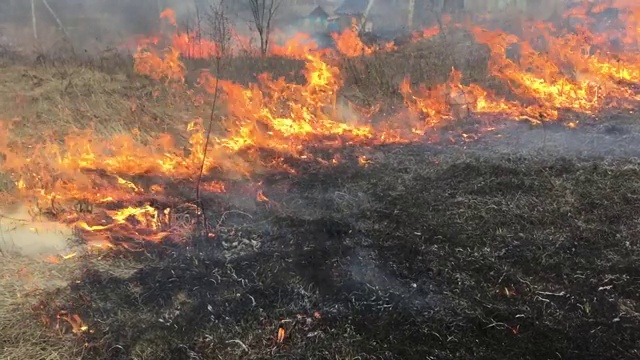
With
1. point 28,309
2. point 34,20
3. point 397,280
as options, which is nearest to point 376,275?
point 397,280

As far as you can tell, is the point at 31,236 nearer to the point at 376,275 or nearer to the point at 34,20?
the point at 376,275

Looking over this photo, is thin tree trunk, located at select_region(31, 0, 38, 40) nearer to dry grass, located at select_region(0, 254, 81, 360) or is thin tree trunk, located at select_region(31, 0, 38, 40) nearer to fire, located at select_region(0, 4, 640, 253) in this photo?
fire, located at select_region(0, 4, 640, 253)

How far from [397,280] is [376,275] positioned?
0.21 m

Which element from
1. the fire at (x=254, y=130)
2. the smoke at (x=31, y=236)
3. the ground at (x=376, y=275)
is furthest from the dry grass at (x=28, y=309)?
the fire at (x=254, y=130)

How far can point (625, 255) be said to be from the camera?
15.8 feet

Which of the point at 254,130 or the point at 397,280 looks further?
the point at 254,130

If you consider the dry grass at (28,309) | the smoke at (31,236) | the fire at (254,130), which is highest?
the fire at (254,130)

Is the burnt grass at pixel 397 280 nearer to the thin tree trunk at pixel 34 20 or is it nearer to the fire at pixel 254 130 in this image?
the fire at pixel 254 130

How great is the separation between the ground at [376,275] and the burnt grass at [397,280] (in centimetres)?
2

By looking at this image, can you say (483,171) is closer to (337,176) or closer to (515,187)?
(515,187)

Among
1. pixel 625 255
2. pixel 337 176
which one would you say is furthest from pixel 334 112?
pixel 625 255

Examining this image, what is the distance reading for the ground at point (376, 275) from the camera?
3842 mm

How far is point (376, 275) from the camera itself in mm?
4652

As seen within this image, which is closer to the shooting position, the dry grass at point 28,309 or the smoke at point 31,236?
the dry grass at point 28,309
